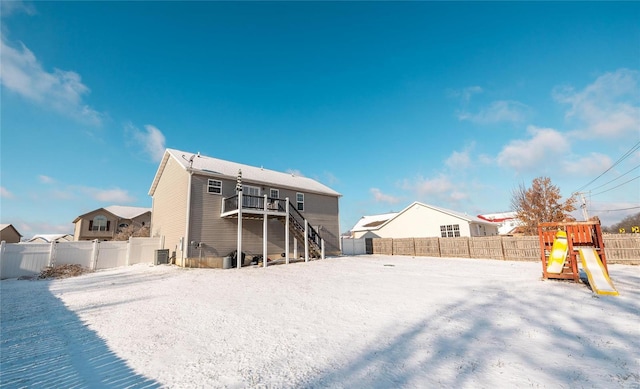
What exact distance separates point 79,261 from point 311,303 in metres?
14.8

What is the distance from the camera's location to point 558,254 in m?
10.0

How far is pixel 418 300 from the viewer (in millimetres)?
7434

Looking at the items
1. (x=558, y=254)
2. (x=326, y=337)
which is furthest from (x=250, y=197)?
(x=558, y=254)

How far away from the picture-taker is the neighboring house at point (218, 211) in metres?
15.5

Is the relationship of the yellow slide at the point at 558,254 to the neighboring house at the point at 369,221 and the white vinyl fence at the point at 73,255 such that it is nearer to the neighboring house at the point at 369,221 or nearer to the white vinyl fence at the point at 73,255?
the white vinyl fence at the point at 73,255

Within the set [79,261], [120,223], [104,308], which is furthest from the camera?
[120,223]

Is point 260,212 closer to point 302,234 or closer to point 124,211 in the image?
point 302,234

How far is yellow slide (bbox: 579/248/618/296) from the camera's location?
779 centimetres

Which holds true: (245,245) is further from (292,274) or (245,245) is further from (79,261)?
(79,261)

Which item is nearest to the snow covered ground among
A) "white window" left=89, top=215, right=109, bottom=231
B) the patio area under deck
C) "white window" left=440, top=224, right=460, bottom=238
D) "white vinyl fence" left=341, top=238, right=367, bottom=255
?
the patio area under deck

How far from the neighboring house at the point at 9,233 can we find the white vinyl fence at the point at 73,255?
38.8 m

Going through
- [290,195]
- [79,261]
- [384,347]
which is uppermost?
[290,195]

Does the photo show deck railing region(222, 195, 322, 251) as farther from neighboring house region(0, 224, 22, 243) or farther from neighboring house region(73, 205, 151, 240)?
neighboring house region(0, 224, 22, 243)

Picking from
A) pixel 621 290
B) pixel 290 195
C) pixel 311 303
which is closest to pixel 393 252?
pixel 290 195
